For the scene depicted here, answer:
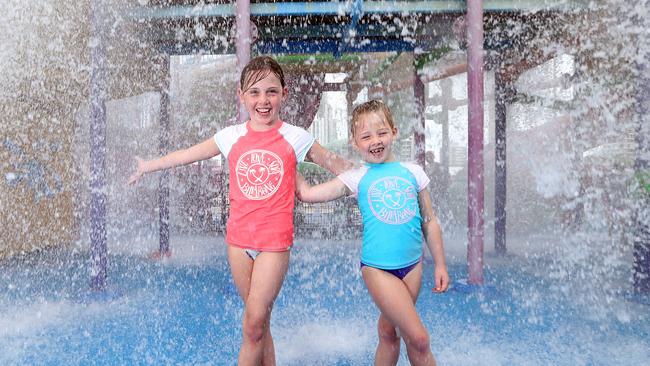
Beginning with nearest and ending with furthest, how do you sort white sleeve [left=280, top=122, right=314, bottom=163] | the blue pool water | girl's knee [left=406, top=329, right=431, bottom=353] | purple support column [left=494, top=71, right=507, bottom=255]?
1. girl's knee [left=406, top=329, right=431, bottom=353]
2. white sleeve [left=280, top=122, right=314, bottom=163]
3. the blue pool water
4. purple support column [left=494, top=71, right=507, bottom=255]

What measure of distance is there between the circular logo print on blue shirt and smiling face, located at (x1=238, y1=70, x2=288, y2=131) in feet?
1.99

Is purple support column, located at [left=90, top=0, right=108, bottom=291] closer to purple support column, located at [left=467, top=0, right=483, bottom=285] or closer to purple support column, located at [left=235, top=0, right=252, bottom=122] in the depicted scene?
purple support column, located at [left=235, top=0, right=252, bottom=122]

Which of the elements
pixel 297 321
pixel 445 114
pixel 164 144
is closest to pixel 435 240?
pixel 297 321

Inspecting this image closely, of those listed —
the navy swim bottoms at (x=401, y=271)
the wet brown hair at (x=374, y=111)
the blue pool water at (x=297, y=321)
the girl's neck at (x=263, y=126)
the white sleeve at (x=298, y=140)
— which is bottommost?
the blue pool water at (x=297, y=321)

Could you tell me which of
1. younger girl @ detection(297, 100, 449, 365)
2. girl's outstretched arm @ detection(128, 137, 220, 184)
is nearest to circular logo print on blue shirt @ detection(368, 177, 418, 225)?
younger girl @ detection(297, 100, 449, 365)

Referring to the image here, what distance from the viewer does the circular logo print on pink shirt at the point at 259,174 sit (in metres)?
2.35

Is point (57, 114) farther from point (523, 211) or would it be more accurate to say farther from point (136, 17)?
point (523, 211)

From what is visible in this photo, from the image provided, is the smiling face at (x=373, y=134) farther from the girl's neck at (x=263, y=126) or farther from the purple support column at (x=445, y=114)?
the purple support column at (x=445, y=114)

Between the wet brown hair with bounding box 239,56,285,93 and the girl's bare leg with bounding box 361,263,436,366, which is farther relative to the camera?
the wet brown hair with bounding box 239,56,285,93

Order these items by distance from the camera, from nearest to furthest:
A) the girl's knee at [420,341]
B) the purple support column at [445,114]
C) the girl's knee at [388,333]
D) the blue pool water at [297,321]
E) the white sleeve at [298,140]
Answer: the girl's knee at [420,341], the girl's knee at [388,333], the white sleeve at [298,140], the blue pool water at [297,321], the purple support column at [445,114]

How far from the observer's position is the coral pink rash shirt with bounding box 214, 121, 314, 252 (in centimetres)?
232

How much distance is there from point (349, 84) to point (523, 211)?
5259 mm

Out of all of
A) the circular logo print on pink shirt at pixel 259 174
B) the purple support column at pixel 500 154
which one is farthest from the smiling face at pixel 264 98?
the purple support column at pixel 500 154

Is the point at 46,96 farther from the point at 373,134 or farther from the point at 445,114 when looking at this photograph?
the point at 445,114
